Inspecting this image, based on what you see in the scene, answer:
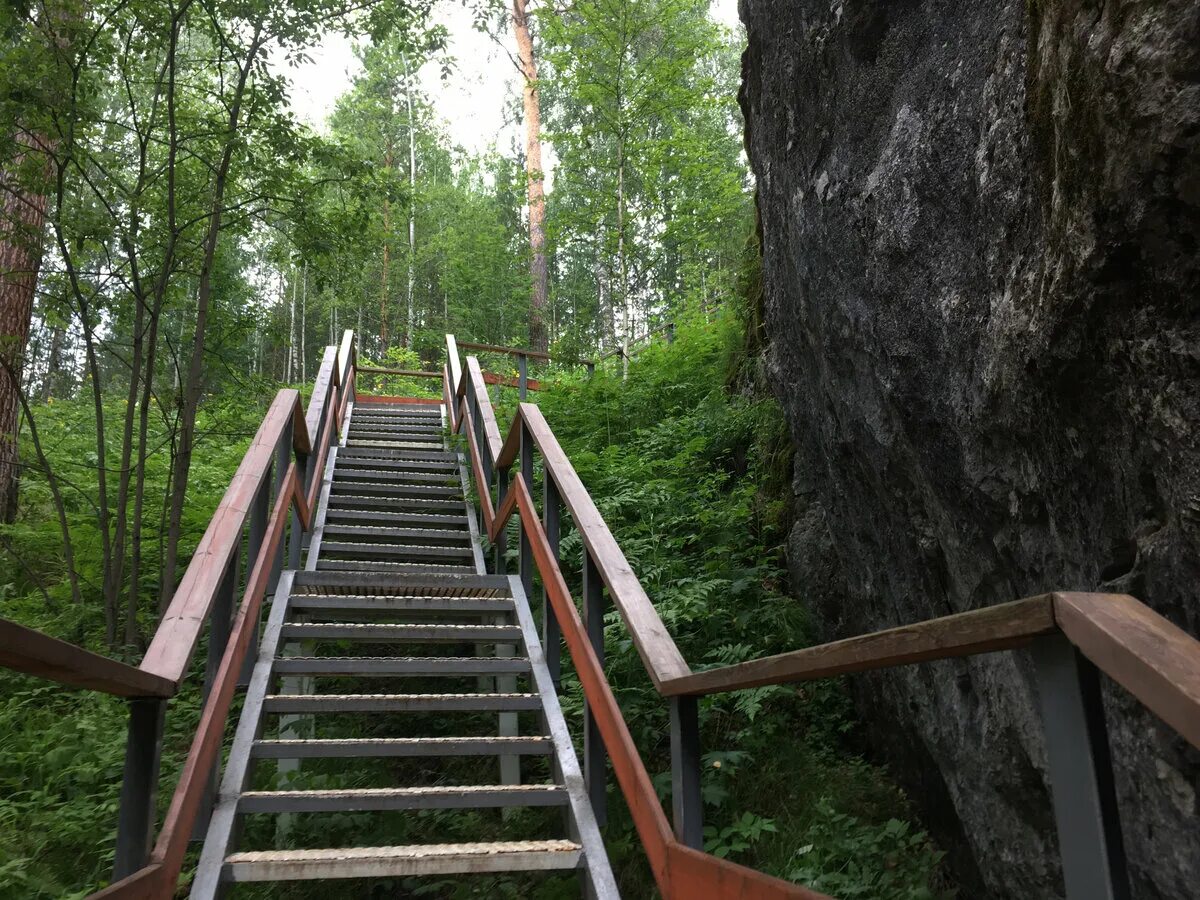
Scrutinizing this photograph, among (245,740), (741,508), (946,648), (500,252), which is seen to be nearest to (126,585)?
(245,740)

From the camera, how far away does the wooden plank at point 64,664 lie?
1.24m

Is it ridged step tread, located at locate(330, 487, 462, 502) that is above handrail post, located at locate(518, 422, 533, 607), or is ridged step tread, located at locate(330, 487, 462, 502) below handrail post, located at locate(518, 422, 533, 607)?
above

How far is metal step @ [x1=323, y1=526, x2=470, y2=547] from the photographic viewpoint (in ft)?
20.1

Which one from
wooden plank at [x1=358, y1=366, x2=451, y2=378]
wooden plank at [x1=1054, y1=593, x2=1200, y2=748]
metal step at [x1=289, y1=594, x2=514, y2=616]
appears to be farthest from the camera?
wooden plank at [x1=358, y1=366, x2=451, y2=378]

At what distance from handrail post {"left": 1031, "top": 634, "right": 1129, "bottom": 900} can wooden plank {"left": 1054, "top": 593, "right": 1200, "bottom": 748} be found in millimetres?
49

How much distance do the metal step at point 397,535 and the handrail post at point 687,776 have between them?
4297 millimetres

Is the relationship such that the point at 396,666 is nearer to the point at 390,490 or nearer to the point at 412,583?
the point at 412,583

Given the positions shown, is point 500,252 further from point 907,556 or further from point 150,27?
point 907,556

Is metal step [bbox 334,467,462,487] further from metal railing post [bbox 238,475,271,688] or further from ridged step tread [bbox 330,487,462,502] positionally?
metal railing post [bbox 238,475,271,688]

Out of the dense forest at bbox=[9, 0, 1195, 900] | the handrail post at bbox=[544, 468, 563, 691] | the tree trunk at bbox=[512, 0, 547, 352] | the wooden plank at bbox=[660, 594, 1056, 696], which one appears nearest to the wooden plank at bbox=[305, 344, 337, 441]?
the dense forest at bbox=[9, 0, 1195, 900]

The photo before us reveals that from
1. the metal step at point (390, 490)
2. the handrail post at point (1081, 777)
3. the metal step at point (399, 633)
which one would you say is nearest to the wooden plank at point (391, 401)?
the metal step at point (390, 490)

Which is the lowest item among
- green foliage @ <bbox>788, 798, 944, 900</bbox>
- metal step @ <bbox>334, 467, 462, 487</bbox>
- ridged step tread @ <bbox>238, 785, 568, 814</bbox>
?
green foliage @ <bbox>788, 798, 944, 900</bbox>

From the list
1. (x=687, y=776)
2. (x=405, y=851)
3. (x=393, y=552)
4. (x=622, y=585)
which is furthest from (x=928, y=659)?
(x=393, y=552)

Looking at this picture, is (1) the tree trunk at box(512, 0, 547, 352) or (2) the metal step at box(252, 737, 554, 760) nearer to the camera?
(2) the metal step at box(252, 737, 554, 760)
